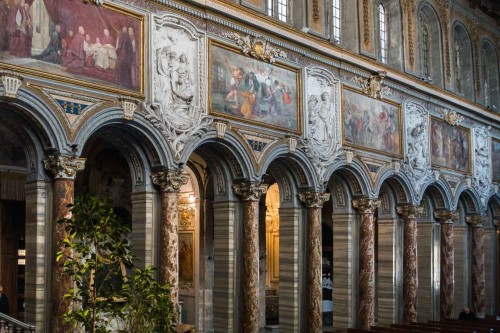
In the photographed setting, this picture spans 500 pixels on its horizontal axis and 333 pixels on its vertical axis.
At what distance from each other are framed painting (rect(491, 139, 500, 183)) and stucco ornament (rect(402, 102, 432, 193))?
7.22 meters

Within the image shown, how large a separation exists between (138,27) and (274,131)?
5.91 metres

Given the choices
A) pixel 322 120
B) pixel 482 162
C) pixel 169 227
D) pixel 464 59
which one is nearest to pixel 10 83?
pixel 169 227

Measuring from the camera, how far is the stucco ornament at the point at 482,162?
111 feet

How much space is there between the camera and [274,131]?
73.0 feet

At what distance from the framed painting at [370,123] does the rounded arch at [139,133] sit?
8.50 meters

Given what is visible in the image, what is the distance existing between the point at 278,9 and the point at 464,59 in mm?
14305

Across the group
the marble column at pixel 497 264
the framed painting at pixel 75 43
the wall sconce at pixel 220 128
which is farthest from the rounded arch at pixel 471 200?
the framed painting at pixel 75 43

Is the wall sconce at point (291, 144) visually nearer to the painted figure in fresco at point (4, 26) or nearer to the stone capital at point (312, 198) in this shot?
the stone capital at point (312, 198)

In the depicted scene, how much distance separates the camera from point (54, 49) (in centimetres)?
1648

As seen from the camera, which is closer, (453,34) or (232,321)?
(232,321)

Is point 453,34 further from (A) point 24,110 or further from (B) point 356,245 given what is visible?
(A) point 24,110

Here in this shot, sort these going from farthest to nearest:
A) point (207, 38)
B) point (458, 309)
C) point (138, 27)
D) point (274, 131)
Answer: point (458, 309)
point (274, 131)
point (207, 38)
point (138, 27)

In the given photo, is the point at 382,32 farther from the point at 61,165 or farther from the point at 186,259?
the point at 61,165

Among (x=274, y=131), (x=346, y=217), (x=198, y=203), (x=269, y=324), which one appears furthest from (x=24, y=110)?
(x=269, y=324)
